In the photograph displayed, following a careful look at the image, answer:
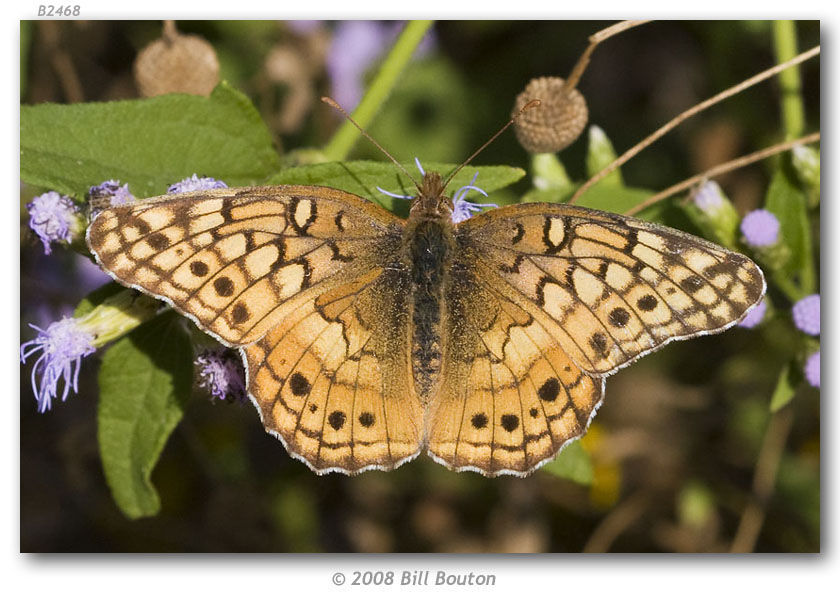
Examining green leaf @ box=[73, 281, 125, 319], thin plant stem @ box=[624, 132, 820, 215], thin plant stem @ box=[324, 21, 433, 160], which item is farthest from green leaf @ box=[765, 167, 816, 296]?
green leaf @ box=[73, 281, 125, 319]

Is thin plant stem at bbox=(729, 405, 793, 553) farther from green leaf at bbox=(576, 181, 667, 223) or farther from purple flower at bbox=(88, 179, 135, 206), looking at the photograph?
purple flower at bbox=(88, 179, 135, 206)

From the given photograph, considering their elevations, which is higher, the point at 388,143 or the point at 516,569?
the point at 388,143

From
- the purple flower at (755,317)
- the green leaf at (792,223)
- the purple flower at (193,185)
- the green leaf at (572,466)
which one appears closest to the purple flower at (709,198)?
the green leaf at (792,223)

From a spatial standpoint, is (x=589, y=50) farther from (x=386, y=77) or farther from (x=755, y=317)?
(x=755, y=317)

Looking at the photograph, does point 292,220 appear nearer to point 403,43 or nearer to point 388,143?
point 403,43

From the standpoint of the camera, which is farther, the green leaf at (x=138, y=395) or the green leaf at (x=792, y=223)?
the green leaf at (x=792, y=223)

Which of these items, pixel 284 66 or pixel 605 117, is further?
pixel 605 117

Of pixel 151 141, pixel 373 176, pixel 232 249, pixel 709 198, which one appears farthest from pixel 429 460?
pixel 232 249

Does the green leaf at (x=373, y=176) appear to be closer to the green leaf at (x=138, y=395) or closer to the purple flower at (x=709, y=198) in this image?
the green leaf at (x=138, y=395)

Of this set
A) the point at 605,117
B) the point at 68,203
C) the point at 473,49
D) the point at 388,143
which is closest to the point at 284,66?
the point at 388,143
